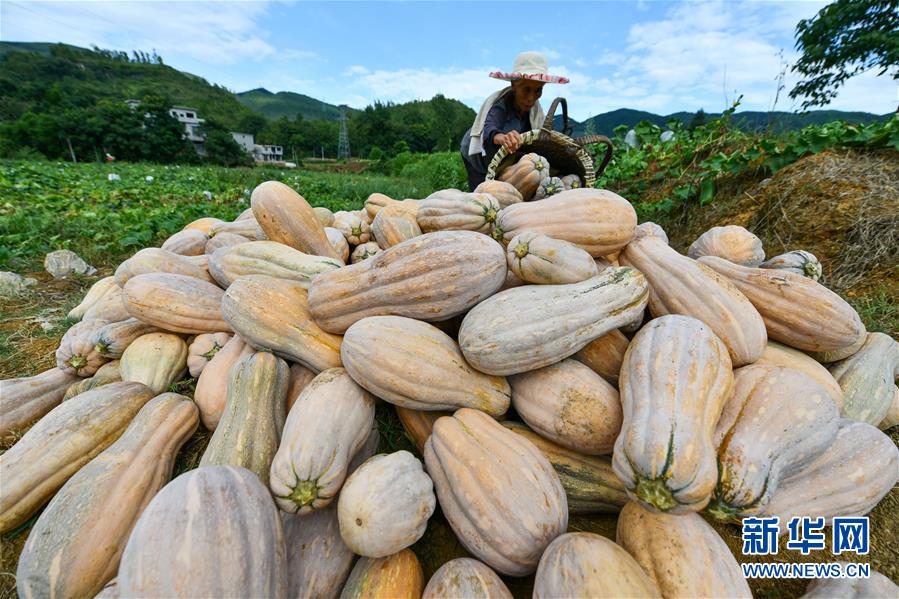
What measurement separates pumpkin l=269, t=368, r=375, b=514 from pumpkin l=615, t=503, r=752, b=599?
39.3 inches

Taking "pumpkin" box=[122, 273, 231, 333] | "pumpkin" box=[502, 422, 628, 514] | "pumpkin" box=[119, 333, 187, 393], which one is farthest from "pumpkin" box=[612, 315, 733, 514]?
"pumpkin" box=[119, 333, 187, 393]

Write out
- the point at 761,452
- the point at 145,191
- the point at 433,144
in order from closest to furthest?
the point at 761,452 → the point at 145,191 → the point at 433,144

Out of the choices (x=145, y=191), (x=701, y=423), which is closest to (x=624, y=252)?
(x=701, y=423)

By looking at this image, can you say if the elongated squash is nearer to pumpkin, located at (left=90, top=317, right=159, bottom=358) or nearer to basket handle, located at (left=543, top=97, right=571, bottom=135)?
basket handle, located at (left=543, top=97, right=571, bottom=135)

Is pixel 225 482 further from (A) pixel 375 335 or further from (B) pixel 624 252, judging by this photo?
(B) pixel 624 252

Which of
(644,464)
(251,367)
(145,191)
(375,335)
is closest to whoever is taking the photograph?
(644,464)

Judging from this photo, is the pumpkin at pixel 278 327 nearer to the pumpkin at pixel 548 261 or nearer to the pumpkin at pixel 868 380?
the pumpkin at pixel 548 261

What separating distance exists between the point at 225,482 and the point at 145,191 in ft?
41.0

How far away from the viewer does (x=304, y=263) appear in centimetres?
215

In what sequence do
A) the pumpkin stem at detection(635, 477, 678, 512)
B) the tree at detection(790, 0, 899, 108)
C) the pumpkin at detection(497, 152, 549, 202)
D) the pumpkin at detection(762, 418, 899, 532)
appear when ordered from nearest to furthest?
1. the pumpkin stem at detection(635, 477, 678, 512)
2. the pumpkin at detection(762, 418, 899, 532)
3. the pumpkin at detection(497, 152, 549, 202)
4. the tree at detection(790, 0, 899, 108)

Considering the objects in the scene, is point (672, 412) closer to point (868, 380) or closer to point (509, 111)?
point (868, 380)

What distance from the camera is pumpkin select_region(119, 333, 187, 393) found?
2.03 meters

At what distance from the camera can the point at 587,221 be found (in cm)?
188

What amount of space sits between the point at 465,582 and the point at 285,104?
194215 mm
